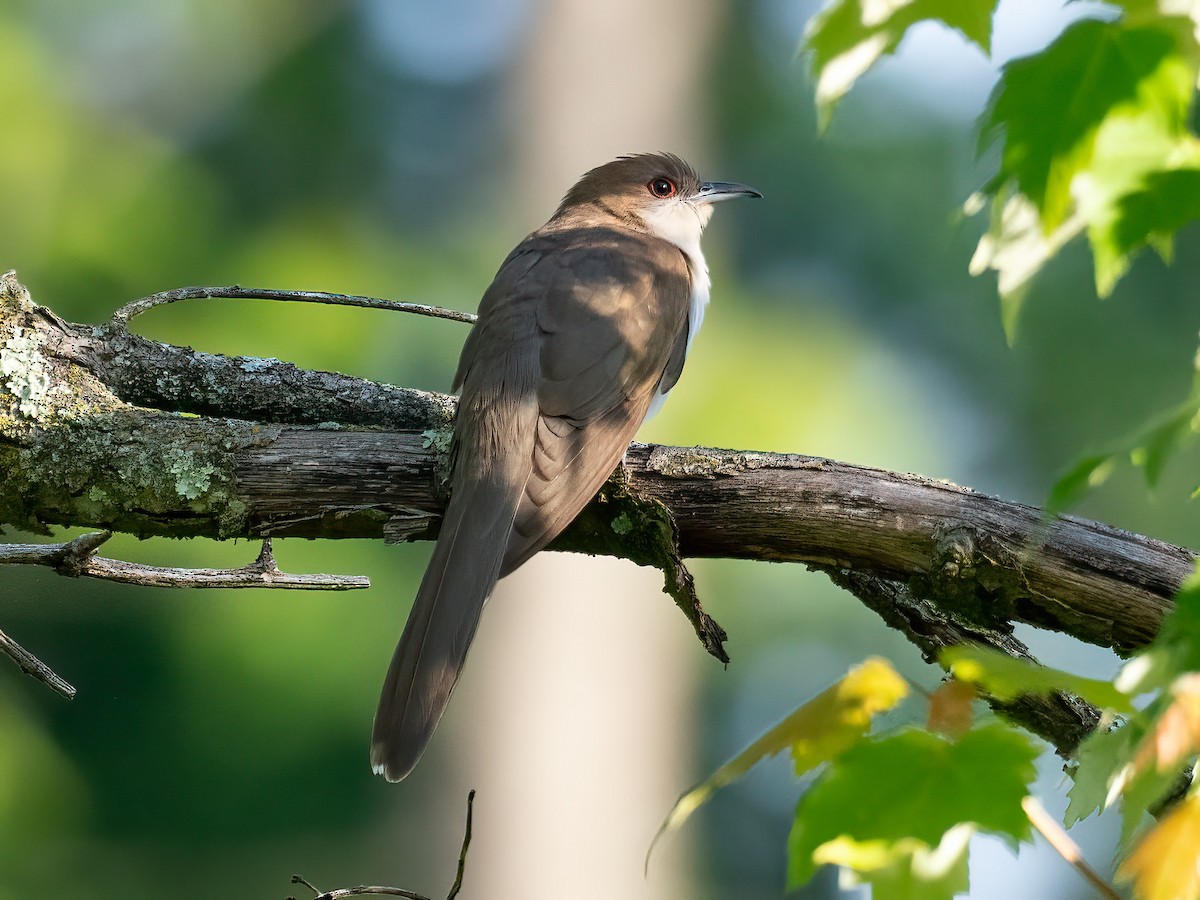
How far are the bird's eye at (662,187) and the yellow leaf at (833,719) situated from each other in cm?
464

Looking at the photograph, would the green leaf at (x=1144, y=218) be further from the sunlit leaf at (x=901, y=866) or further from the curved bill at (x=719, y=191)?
the curved bill at (x=719, y=191)

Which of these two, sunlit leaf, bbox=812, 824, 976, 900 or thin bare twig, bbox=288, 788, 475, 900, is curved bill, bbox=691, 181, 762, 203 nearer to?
thin bare twig, bbox=288, 788, 475, 900

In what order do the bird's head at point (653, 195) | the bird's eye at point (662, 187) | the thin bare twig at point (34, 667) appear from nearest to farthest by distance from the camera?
1. the thin bare twig at point (34, 667)
2. the bird's head at point (653, 195)
3. the bird's eye at point (662, 187)

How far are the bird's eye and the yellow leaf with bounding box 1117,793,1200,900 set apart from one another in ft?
15.9

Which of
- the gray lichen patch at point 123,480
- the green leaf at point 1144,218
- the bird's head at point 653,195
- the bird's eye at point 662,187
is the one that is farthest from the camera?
the bird's eye at point 662,187

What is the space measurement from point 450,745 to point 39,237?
6.39 m

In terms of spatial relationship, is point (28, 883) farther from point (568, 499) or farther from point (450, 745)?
point (568, 499)

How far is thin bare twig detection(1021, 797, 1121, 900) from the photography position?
112 centimetres

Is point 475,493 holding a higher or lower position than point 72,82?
lower

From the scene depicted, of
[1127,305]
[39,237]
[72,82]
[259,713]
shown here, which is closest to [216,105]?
[72,82]

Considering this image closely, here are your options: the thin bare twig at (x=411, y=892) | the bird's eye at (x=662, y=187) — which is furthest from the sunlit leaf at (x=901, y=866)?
the bird's eye at (x=662, y=187)

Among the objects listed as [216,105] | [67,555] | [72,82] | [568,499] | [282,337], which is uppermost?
[216,105]

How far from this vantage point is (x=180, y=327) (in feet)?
33.4

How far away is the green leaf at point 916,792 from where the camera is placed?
103 centimetres
